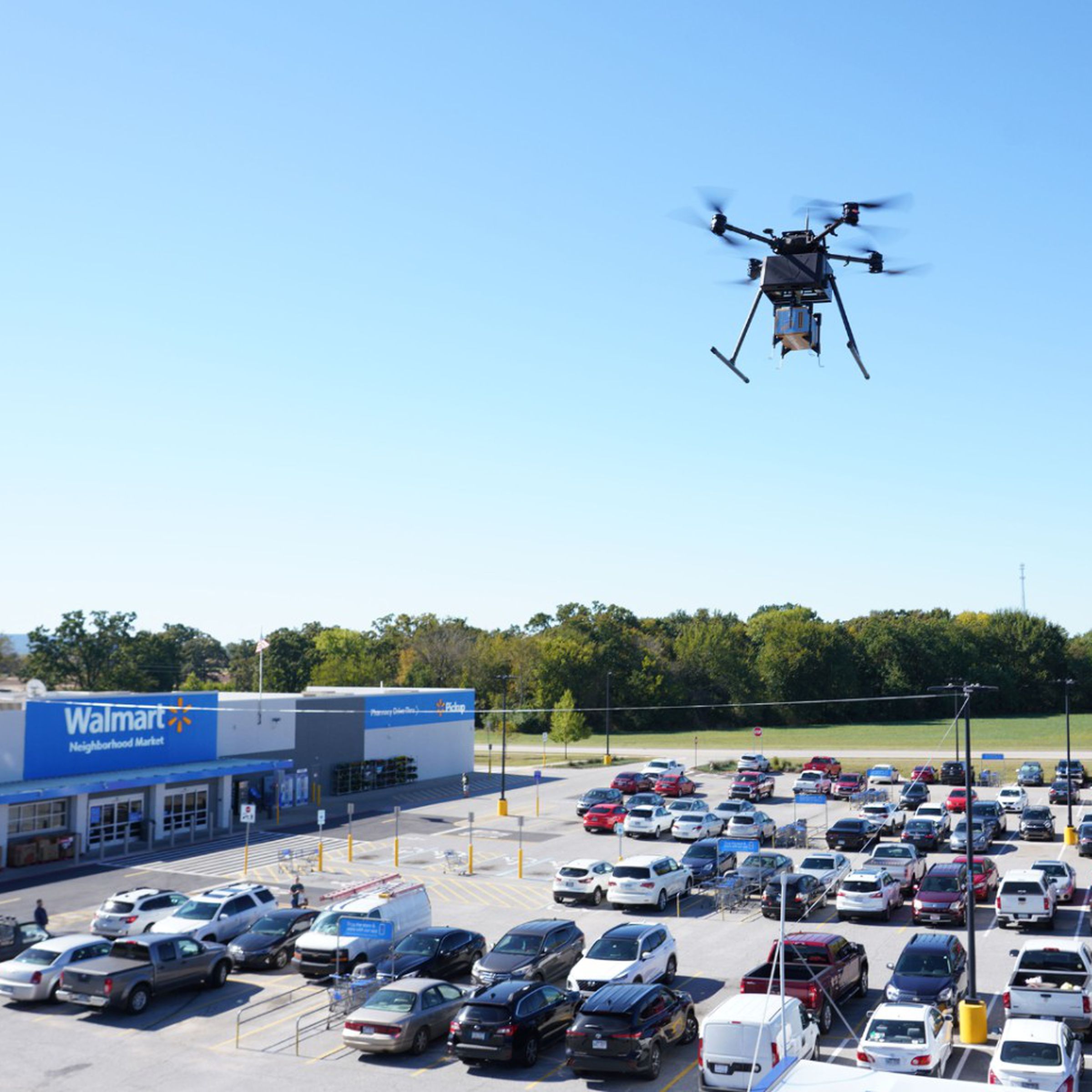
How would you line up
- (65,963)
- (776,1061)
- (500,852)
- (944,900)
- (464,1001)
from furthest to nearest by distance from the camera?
1. (500,852)
2. (944,900)
3. (65,963)
4. (464,1001)
5. (776,1061)

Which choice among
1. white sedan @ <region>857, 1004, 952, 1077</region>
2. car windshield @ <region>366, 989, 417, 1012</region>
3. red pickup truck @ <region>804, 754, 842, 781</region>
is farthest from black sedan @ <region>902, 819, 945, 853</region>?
car windshield @ <region>366, 989, 417, 1012</region>

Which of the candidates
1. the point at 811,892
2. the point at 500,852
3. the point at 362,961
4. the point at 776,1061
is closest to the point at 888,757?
the point at 500,852

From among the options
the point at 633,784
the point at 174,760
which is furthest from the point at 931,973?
the point at 633,784

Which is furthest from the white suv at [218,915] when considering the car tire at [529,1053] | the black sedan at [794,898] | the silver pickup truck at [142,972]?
the black sedan at [794,898]

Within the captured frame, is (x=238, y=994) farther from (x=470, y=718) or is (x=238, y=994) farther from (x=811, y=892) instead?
(x=470, y=718)

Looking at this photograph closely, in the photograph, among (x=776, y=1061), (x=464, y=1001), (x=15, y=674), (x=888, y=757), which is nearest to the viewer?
(x=776, y=1061)

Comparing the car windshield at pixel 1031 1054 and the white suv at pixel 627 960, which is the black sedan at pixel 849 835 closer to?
the white suv at pixel 627 960
